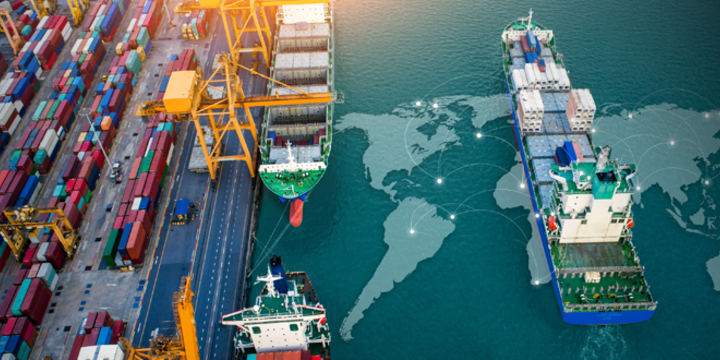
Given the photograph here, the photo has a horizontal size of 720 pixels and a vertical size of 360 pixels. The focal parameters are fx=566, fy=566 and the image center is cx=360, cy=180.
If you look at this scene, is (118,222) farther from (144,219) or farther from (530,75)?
(530,75)

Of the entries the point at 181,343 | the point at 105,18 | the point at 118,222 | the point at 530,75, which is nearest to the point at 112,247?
the point at 118,222

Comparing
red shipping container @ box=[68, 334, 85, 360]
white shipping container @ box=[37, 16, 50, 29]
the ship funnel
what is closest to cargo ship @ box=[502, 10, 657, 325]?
the ship funnel

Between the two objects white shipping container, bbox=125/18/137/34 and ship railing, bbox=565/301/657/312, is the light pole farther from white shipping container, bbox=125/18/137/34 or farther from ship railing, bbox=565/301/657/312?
ship railing, bbox=565/301/657/312

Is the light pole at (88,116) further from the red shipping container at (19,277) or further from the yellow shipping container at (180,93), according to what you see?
the red shipping container at (19,277)

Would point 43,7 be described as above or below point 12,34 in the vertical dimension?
above

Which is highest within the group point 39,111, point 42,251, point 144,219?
point 39,111

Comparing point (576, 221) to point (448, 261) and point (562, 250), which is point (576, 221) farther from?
point (448, 261)

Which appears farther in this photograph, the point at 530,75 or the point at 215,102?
the point at 530,75
